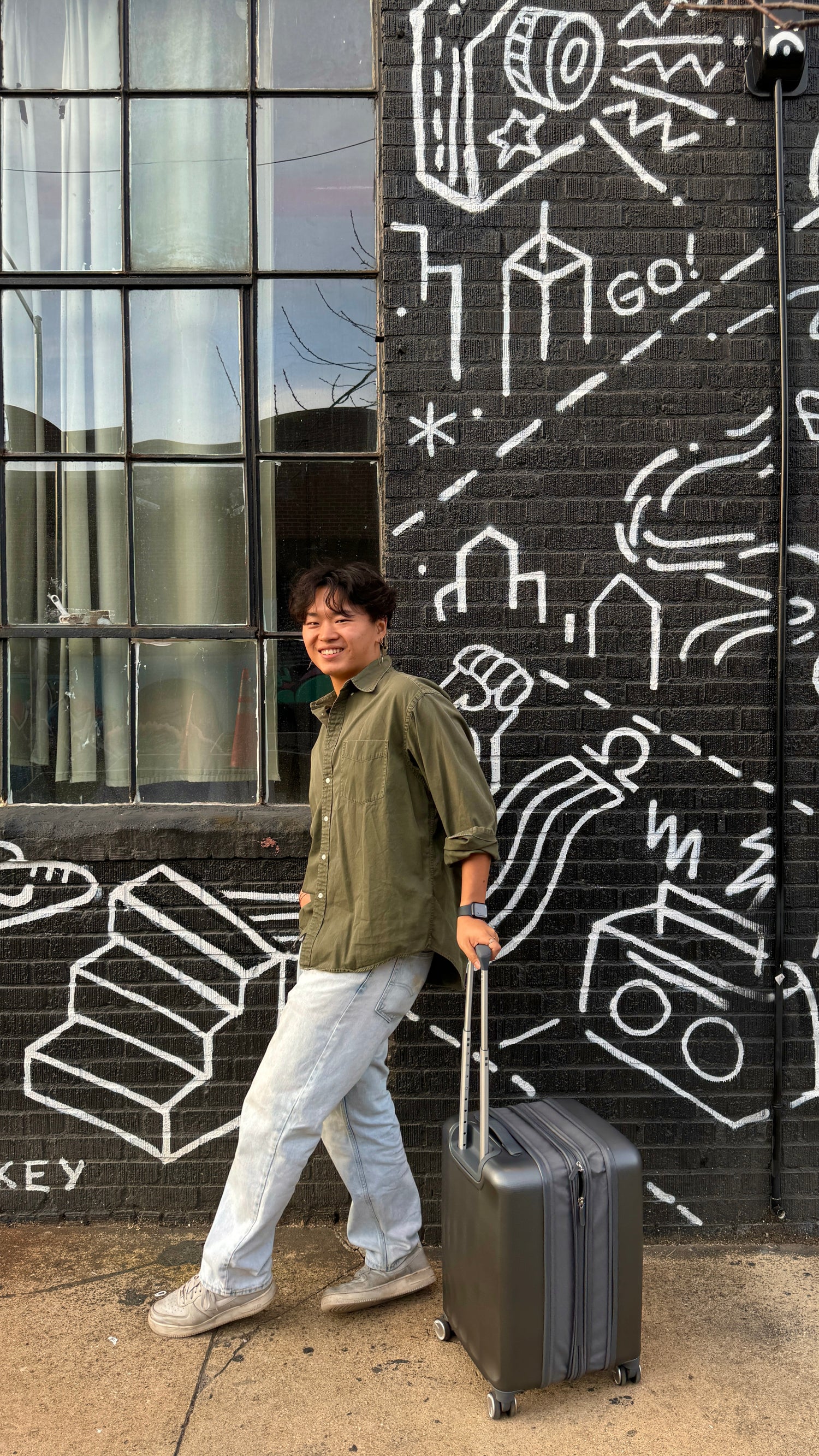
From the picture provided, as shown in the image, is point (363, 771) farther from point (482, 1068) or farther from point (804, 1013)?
point (804, 1013)

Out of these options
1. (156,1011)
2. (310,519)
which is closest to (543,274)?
(310,519)

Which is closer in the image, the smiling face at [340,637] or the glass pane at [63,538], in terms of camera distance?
the smiling face at [340,637]

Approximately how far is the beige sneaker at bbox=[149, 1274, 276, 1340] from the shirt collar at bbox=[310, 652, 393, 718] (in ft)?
4.93

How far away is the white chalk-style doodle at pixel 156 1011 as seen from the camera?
3.33 metres

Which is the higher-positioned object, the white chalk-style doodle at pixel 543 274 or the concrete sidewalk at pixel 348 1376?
the white chalk-style doodle at pixel 543 274

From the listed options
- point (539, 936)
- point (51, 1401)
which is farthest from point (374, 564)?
point (51, 1401)

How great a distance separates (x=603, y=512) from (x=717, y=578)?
0.40 metres

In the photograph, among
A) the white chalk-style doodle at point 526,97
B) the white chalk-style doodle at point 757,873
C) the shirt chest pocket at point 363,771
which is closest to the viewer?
the shirt chest pocket at point 363,771

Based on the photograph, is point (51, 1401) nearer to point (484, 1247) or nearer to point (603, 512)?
point (484, 1247)

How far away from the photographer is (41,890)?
10.9 feet

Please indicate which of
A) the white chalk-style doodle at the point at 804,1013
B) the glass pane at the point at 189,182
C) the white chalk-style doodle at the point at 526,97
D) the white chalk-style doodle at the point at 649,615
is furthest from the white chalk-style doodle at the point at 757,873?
the glass pane at the point at 189,182

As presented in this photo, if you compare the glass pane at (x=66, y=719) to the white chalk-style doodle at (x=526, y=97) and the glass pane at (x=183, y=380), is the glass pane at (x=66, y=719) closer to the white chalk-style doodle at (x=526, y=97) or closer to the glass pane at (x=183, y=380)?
the glass pane at (x=183, y=380)

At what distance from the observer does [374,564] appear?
346 cm

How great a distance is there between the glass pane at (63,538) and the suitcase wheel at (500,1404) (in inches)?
95.5
